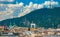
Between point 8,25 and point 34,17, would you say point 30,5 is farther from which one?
point 8,25

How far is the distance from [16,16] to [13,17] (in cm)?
9

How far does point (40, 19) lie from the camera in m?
4.51

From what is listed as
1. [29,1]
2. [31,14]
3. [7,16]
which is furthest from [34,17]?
[7,16]

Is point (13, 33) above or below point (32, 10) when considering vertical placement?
below

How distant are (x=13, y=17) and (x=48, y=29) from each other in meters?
1.02

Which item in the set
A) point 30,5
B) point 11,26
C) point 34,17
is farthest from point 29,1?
point 11,26

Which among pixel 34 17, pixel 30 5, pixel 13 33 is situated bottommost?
pixel 13 33

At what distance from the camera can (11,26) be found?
4.53 meters

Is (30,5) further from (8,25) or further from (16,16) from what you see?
(8,25)

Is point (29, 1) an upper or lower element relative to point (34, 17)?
upper

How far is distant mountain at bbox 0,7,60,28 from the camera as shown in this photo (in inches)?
178

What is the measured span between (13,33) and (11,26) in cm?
20

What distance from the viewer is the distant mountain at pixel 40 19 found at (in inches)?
178

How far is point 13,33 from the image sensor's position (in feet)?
14.7
